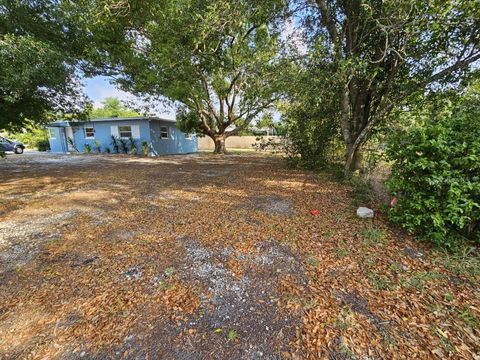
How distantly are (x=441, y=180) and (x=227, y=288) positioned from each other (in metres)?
2.58

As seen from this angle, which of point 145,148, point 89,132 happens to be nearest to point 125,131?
point 145,148

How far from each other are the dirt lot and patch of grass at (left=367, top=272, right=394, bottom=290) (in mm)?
14

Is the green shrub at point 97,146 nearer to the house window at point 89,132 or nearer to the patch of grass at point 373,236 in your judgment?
the house window at point 89,132

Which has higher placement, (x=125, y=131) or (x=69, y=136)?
(x=125, y=131)

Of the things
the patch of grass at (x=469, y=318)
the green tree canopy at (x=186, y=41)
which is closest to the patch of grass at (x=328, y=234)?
the patch of grass at (x=469, y=318)

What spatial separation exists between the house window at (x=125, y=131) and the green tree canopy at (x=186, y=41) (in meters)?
5.55

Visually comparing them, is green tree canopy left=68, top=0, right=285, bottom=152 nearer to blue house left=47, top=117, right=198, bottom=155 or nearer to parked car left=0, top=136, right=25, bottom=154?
blue house left=47, top=117, right=198, bottom=155

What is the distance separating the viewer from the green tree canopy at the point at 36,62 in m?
5.11

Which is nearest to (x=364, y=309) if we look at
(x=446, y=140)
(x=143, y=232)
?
(x=446, y=140)

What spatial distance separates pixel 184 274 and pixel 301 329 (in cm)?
122

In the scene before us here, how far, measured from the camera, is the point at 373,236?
3121 millimetres

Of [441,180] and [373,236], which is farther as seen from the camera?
[373,236]

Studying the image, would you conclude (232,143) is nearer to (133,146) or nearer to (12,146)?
(133,146)

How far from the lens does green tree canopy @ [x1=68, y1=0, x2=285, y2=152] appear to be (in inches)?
187
